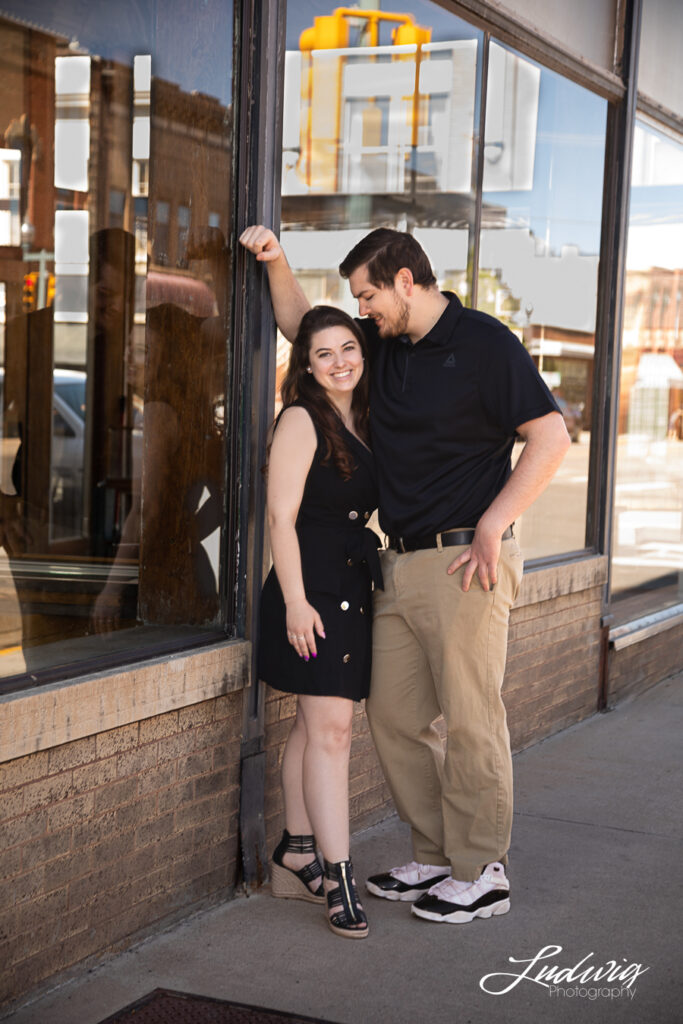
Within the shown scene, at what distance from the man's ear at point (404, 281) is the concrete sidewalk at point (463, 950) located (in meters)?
1.86

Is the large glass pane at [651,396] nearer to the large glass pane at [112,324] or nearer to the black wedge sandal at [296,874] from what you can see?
the large glass pane at [112,324]

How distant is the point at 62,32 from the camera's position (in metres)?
8.27

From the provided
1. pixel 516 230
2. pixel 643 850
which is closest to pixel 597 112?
pixel 516 230

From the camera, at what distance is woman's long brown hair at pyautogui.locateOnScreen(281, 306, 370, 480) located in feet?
12.2

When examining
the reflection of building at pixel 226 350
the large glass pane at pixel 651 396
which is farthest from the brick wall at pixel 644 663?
the large glass pane at pixel 651 396

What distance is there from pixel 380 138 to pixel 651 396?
8.63 feet

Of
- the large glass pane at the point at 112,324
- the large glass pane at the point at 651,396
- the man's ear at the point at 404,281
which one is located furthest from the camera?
the large glass pane at the point at 651,396

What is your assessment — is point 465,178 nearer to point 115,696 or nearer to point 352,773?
point 352,773

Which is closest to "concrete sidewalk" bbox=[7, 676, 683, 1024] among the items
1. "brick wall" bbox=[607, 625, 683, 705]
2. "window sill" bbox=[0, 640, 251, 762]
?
"window sill" bbox=[0, 640, 251, 762]

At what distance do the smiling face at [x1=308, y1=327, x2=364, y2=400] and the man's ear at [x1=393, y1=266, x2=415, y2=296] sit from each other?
217 mm

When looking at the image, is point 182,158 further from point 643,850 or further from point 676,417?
point 676,417

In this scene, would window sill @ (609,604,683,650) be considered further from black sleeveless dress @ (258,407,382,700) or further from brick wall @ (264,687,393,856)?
black sleeveless dress @ (258,407,382,700)

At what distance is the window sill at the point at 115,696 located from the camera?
10.2 ft

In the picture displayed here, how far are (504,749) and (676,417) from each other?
5.19 m
